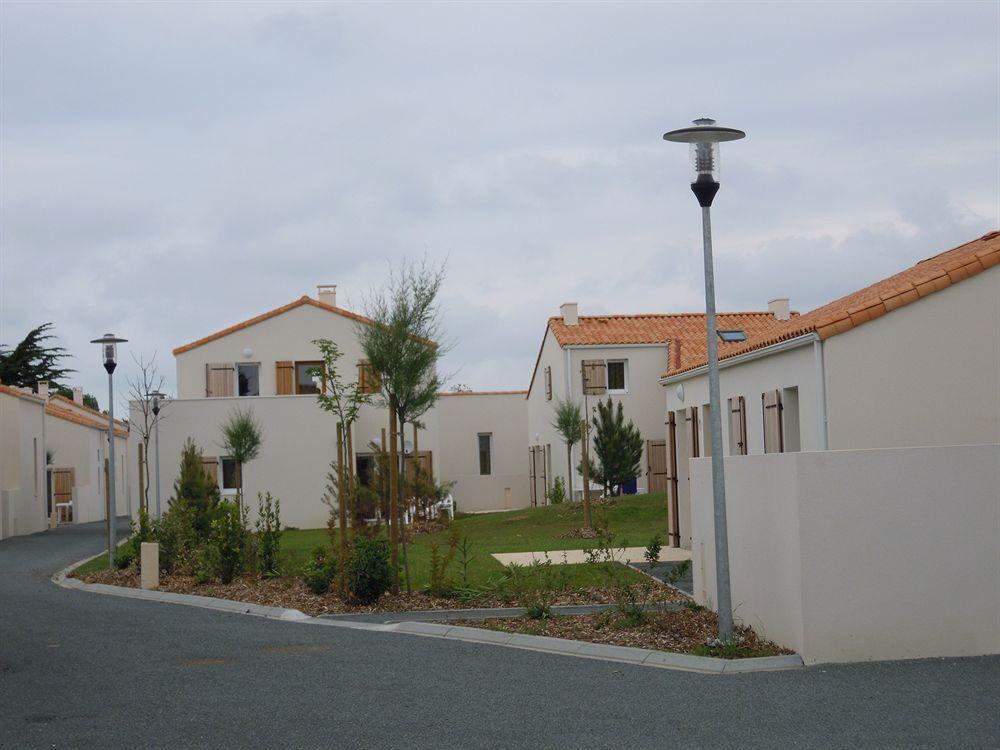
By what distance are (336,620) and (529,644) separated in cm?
344

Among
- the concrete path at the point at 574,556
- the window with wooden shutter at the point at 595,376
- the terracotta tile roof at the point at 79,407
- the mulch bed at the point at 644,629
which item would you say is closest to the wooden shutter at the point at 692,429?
the concrete path at the point at 574,556

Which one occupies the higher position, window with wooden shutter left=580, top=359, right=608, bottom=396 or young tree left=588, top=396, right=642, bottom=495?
A: window with wooden shutter left=580, top=359, right=608, bottom=396

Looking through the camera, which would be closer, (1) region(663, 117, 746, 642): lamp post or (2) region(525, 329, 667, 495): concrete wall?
(1) region(663, 117, 746, 642): lamp post

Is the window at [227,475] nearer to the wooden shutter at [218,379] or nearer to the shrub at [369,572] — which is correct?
the wooden shutter at [218,379]

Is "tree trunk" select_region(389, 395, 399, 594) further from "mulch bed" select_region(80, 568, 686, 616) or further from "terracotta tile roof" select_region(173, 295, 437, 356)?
"terracotta tile roof" select_region(173, 295, 437, 356)

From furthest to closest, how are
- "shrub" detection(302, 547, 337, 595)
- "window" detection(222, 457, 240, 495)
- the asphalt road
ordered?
"window" detection(222, 457, 240, 495) → "shrub" detection(302, 547, 337, 595) → the asphalt road

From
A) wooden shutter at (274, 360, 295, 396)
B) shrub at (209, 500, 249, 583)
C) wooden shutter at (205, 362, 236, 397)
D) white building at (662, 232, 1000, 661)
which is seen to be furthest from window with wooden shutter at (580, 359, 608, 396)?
white building at (662, 232, 1000, 661)

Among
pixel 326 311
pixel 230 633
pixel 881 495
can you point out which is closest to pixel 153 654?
pixel 230 633

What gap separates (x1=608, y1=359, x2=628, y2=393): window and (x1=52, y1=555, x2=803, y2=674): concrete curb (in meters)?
24.9

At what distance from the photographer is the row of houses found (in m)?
40.0

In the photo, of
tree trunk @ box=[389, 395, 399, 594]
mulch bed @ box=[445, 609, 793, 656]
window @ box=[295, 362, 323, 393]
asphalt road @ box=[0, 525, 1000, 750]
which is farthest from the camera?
window @ box=[295, 362, 323, 393]

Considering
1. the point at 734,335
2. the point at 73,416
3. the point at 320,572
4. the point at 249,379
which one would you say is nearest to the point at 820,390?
the point at 320,572

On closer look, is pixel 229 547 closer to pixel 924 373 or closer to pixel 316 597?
pixel 316 597

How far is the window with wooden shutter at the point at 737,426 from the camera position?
2052 centimetres
